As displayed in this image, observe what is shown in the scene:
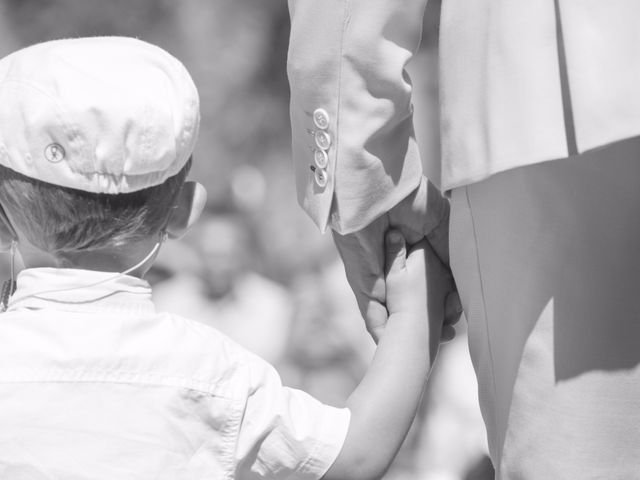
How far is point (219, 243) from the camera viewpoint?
579cm

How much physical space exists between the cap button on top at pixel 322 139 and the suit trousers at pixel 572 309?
Answer: 0.30m

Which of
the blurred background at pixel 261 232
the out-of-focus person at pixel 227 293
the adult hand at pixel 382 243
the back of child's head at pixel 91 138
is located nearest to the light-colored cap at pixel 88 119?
the back of child's head at pixel 91 138

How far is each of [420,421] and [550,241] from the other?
3.92 meters

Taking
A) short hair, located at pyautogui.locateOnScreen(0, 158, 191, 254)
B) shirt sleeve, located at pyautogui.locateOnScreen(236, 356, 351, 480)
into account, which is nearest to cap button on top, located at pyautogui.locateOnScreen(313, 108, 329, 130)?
short hair, located at pyautogui.locateOnScreen(0, 158, 191, 254)

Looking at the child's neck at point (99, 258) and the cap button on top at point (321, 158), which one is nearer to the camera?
the child's neck at point (99, 258)

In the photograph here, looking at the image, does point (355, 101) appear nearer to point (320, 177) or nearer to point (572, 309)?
point (320, 177)

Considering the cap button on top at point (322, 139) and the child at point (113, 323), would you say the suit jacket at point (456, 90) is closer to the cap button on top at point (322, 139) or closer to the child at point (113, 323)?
the cap button on top at point (322, 139)

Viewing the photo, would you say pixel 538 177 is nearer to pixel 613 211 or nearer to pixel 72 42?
pixel 613 211

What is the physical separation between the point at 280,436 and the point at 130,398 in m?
0.23

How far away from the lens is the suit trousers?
4.93ft

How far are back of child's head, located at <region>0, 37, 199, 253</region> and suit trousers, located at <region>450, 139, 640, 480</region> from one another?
19.4 inches

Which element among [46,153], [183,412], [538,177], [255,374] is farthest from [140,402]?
[538,177]

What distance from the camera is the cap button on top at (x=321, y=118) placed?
70.2 inches

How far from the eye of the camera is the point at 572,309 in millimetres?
1534
